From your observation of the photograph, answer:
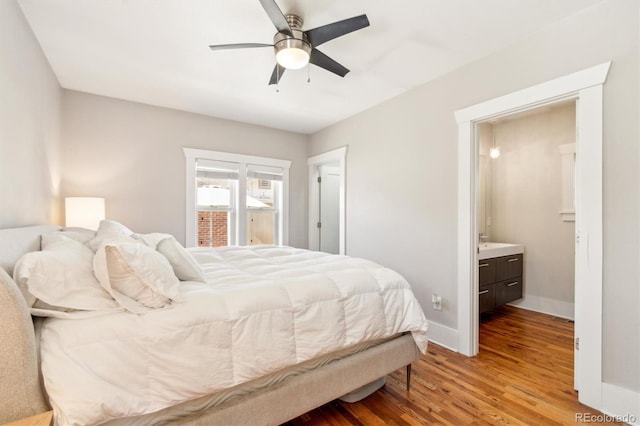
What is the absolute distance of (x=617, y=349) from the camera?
1.79m

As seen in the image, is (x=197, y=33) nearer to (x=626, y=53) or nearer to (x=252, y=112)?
(x=252, y=112)

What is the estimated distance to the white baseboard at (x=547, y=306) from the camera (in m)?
3.46

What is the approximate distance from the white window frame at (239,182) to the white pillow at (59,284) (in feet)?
8.37

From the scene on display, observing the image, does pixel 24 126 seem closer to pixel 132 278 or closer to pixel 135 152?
pixel 135 152

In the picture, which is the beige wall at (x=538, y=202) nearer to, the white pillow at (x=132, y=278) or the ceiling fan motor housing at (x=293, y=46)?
the ceiling fan motor housing at (x=293, y=46)

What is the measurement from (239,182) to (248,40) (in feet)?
7.31

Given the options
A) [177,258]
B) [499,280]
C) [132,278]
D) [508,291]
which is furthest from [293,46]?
[508,291]

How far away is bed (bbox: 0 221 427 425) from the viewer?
1.00 m

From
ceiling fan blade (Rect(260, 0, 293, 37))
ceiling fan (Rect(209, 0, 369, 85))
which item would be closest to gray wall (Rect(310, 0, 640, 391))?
ceiling fan (Rect(209, 0, 369, 85))

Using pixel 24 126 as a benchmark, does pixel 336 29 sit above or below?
above

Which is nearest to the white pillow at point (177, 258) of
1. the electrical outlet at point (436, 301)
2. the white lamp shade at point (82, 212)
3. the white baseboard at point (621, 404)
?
the white lamp shade at point (82, 212)

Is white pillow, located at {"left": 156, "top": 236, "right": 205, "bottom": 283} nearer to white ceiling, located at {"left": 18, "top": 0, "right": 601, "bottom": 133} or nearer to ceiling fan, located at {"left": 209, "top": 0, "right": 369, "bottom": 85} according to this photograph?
ceiling fan, located at {"left": 209, "top": 0, "right": 369, "bottom": 85}

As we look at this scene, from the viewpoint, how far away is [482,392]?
2.02 meters

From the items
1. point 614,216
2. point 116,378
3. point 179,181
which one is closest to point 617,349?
point 614,216
